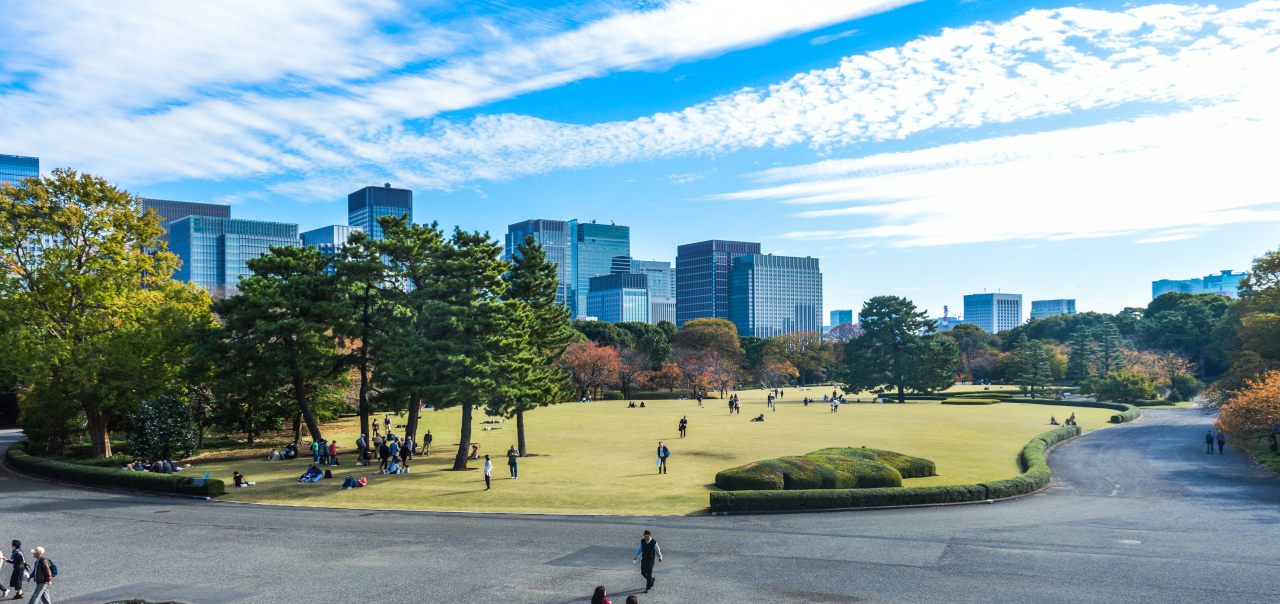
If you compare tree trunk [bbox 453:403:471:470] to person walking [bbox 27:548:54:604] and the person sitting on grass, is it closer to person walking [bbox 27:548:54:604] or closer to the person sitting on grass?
the person sitting on grass

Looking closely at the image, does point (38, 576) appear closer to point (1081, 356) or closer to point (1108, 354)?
point (1108, 354)

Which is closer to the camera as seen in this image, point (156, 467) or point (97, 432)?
point (156, 467)

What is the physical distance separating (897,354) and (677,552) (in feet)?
237

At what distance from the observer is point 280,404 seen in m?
45.7

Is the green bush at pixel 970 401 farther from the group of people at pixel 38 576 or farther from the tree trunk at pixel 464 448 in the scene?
the group of people at pixel 38 576

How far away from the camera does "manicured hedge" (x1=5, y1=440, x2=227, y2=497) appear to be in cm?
2792

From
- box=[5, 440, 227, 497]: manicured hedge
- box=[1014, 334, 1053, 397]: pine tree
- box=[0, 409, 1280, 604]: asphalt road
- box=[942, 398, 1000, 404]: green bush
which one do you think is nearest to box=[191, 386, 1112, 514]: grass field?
box=[5, 440, 227, 497]: manicured hedge

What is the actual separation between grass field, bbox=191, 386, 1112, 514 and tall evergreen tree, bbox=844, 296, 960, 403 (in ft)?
38.4

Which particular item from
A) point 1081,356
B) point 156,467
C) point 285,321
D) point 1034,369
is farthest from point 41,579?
point 1081,356

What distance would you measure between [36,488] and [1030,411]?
76802 mm

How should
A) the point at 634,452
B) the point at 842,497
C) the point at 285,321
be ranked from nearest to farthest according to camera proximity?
1. the point at 842,497
2. the point at 285,321
3. the point at 634,452

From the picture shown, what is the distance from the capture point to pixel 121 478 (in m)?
29.0

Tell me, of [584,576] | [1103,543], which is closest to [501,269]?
[584,576]

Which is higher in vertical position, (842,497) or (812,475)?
(812,475)
